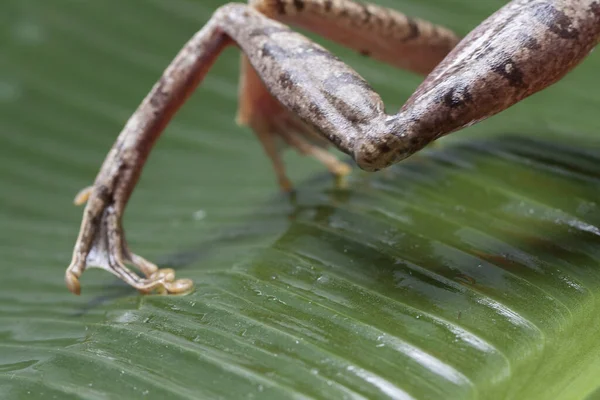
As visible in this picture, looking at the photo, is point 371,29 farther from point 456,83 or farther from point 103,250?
point 103,250

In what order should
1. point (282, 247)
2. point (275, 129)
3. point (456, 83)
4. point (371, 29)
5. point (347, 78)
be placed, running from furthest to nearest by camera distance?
point (275, 129) < point (371, 29) < point (282, 247) < point (347, 78) < point (456, 83)

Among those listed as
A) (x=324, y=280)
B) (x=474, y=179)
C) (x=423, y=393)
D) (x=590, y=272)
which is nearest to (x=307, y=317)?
(x=324, y=280)

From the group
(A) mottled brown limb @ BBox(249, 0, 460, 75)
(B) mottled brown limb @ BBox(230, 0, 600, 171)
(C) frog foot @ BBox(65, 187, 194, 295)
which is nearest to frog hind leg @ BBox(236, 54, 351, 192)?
(A) mottled brown limb @ BBox(249, 0, 460, 75)

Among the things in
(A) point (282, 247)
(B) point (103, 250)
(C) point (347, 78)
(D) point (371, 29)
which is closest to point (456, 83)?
(C) point (347, 78)

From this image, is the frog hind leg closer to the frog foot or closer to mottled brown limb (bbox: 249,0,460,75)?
mottled brown limb (bbox: 249,0,460,75)

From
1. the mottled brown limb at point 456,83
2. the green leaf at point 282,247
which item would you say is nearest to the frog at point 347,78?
the mottled brown limb at point 456,83

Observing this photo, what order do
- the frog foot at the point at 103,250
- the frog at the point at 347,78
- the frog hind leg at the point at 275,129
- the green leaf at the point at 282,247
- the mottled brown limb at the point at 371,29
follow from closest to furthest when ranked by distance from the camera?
the green leaf at the point at 282,247, the frog at the point at 347,78, the frog foot at the point at 103,250, the mottled brown limb at the point at 371,29, the frog hind leg at the point at 275,129

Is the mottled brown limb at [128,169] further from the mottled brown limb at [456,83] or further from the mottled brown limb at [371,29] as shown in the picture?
the mottled brown limb at [456,83]
